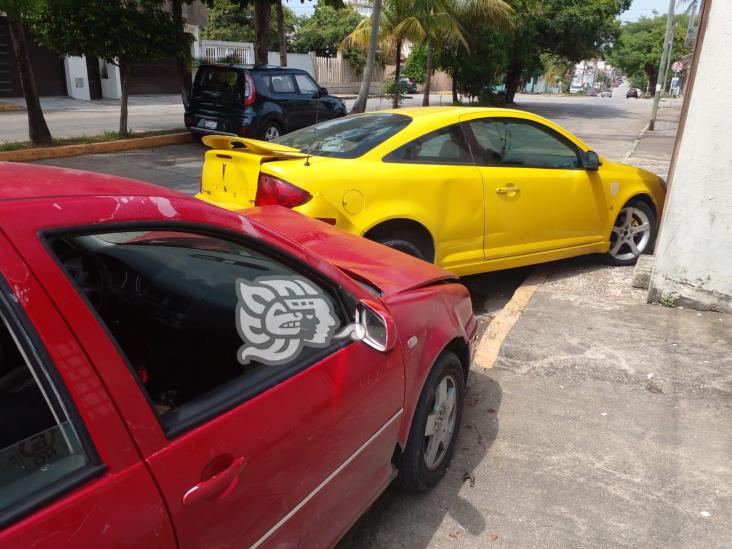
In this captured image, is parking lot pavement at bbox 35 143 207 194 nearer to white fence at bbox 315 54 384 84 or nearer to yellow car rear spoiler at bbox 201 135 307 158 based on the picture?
yellow car rear spoiler at bbox 201 135 307 158

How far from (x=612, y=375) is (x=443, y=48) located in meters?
24.6

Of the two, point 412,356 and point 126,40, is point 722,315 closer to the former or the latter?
point 412,356

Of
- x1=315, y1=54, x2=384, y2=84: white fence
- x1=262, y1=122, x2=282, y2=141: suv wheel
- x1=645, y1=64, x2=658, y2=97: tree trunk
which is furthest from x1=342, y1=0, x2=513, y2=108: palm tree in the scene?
x1=645, y1=64, x2=658, y2=97: tree trunk

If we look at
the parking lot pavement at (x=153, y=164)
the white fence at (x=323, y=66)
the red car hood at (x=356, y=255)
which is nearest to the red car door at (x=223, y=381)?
the red car hood at (x=356, y=255)

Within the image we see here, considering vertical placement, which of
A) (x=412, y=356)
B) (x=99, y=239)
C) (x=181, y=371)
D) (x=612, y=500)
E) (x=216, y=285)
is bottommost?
(x=612, y=500)

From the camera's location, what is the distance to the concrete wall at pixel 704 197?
459 centimetres

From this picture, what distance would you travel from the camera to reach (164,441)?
1.51m

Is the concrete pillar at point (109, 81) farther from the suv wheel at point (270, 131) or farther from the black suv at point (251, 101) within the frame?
the suv wheel at point (270, 131)

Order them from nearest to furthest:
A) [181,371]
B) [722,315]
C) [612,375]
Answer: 1. [181,371]
2. [612,375]
3. [722,315]

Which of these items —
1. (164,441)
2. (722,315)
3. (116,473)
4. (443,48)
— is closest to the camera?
(116,473)

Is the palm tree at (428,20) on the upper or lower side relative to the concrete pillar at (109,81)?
upper

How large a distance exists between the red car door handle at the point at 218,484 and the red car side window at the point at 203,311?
0.16 metres

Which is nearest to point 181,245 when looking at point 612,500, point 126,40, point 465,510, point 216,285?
point 216,285

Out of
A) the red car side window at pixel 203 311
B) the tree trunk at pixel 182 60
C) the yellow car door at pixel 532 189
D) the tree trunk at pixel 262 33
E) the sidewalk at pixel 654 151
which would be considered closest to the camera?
the red car side window at pixel 203 311
